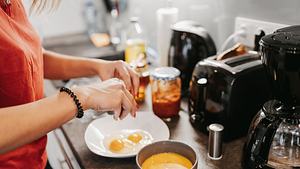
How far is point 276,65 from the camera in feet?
2.48

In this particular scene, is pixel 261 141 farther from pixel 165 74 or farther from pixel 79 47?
pixel 79 47

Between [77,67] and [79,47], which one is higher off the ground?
[77,67]

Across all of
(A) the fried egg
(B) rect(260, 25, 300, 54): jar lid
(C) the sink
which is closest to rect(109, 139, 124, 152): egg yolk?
(A) the fried egg

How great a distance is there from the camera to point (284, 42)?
0.74m

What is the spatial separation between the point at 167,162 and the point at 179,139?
0.69 ft

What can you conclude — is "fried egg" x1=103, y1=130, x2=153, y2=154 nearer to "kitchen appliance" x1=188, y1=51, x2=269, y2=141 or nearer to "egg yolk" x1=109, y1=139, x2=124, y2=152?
"egg yolk" x1=109, y1=139, x2=124, y2=152

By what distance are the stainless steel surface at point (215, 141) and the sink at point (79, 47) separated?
1092 millimetres

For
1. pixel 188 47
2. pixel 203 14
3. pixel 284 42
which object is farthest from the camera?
pixel 203 14

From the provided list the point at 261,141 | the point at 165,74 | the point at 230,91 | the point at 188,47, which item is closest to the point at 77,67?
the point at 165,74

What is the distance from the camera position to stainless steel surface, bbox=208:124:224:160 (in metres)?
0.92

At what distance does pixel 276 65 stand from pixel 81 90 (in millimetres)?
448

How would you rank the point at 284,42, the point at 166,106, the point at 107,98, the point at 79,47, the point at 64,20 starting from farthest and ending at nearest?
the point at 64,20, the point at 79,47, the point at 166,106, the point at 107,98, the point at 284,42

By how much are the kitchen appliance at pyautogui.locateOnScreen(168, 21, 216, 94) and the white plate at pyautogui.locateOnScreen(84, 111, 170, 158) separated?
251mm

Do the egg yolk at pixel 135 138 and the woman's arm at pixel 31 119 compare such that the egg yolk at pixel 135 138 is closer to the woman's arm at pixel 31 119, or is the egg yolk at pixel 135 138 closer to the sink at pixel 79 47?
the woman's arm at pixel 31 119
